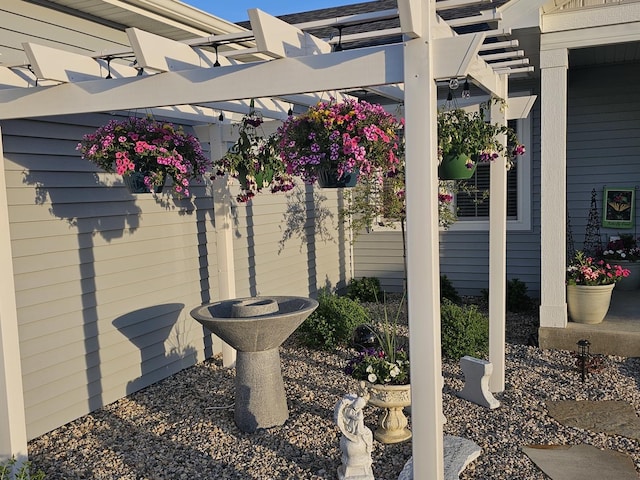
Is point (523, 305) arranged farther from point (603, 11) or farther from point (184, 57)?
point (184, 57)

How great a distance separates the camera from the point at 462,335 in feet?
19.4

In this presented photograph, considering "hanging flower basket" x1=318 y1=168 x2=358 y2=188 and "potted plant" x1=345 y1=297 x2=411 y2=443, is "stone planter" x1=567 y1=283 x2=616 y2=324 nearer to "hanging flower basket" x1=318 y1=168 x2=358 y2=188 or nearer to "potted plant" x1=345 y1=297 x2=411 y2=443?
"potted plant" x1=345 y1=297 x2=411 y2=443

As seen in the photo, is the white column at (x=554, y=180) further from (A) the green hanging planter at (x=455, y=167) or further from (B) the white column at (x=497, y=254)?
(A) the green hanging planter at (x=455, y=167)

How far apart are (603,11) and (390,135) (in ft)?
10.7

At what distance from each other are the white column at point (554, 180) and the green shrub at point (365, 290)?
3.13 m

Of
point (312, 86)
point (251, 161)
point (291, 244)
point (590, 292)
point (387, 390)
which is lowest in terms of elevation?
point (387, 390)

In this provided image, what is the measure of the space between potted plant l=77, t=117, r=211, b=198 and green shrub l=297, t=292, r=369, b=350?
252cm

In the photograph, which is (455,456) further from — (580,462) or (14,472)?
(14,472)

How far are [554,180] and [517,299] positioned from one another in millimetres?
2344

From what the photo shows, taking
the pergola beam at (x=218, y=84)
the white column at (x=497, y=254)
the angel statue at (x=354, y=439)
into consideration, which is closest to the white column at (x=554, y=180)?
the white column at (x=497, y=254)

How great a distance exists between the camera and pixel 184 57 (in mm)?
3500

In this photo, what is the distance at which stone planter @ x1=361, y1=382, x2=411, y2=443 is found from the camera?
13.7ft

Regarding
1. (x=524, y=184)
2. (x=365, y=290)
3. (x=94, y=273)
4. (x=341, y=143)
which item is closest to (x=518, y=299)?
(x=524, y=184)

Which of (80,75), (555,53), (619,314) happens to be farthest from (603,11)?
(80,75)
